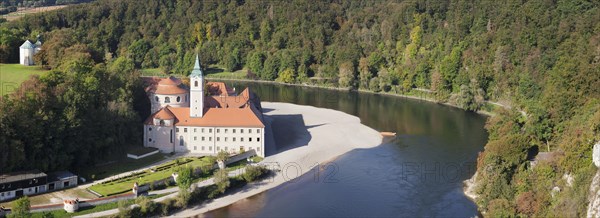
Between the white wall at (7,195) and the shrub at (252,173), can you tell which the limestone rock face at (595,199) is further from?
the white wall at (7,195)

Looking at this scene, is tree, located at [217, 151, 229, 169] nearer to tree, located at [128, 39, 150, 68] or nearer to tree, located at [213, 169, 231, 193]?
tree, located at [213, 169, 231, 193]

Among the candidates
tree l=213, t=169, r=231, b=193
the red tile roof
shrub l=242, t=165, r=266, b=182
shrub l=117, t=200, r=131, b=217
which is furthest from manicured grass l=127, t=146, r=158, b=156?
shrub l=117, t=200, r=131, b=217

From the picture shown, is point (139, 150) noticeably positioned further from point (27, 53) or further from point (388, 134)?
point (388, 134)

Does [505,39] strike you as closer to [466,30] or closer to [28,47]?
[466,30]

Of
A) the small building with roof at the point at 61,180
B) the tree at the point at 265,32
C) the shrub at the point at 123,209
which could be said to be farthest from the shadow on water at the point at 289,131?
the tree at the point at 265,32

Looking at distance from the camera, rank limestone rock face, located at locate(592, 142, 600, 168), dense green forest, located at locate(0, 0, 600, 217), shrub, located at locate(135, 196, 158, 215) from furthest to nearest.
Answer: dense green forest, located at locate(0, 0, 600, 217), shrub, located at locate(135, 196, 158, 215), limestone rock face, located at locate(592, 142, 600, 168)

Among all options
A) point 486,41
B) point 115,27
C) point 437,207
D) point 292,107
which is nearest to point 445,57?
point 486,41
